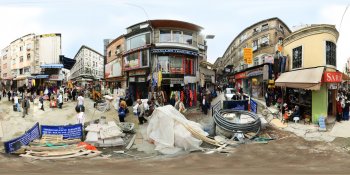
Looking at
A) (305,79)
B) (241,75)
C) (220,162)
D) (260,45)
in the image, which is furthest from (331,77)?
(241,75)

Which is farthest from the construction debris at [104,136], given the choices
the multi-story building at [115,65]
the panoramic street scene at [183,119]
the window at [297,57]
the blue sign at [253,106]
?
the multi-story building at [115,65]

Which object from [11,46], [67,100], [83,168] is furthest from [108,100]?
A: [11,46]

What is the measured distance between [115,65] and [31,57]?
20078 mm

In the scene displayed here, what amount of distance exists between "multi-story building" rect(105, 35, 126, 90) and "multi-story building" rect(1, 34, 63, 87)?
25.2 feet

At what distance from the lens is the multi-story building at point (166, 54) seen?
25.0 m

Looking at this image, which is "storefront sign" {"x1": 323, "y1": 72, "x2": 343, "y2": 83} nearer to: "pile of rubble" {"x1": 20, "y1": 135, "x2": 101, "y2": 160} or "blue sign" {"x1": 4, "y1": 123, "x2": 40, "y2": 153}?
"pile of rubble" {"x1": 20, "y1": 135, "x2": 101, "y2": 160}

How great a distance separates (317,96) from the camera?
656 inches

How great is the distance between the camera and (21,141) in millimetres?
11141

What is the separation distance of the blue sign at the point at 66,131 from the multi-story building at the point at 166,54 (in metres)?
11.5

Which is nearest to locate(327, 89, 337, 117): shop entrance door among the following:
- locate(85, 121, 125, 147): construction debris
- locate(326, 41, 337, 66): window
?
locate(326, 41, 337, 66): window

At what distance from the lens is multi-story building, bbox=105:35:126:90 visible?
100 ft

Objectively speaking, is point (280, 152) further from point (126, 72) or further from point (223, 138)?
point (126, 72)

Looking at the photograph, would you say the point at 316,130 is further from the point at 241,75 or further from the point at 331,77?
the point at 241,75

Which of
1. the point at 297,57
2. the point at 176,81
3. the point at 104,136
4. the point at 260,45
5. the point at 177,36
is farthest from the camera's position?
the point at 260,45
